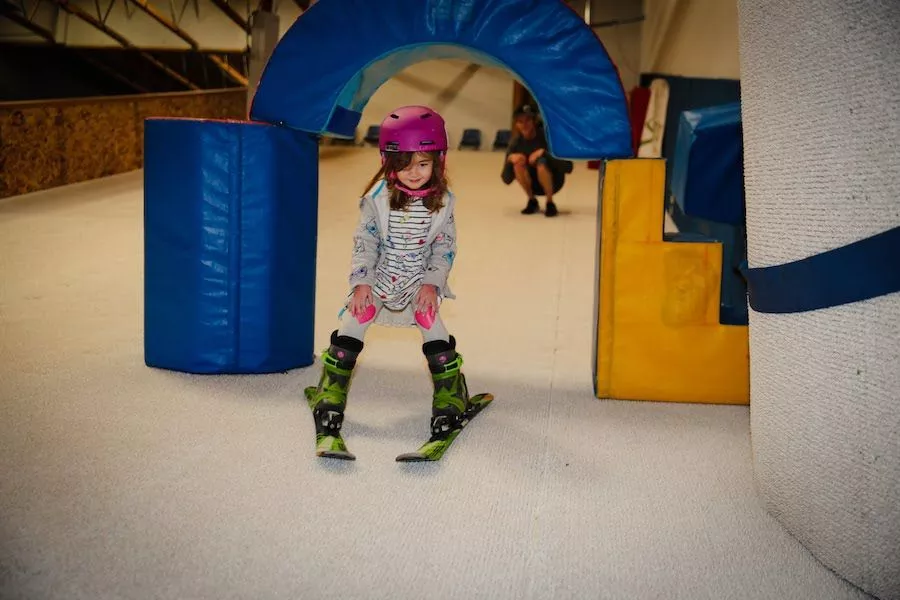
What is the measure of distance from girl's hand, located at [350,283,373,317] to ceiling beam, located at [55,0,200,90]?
12.7m

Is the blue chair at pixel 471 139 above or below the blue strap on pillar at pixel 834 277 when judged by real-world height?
above

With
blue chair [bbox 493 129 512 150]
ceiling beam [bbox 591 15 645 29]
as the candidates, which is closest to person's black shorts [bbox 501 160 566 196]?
blue chair [bbox 493 129 512 150]

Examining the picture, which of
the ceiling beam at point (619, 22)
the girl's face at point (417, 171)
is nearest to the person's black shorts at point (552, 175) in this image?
the girl's face at point (417, 171)

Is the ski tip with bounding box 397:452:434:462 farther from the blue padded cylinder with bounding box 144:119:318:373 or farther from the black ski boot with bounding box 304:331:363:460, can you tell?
the blue padded cylinder with bounding box 144:119:318:373

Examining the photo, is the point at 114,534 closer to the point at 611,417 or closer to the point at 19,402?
the point at 19,402

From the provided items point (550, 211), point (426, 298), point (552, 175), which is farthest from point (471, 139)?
point (426, 298)

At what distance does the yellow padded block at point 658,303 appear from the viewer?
329 centimetres

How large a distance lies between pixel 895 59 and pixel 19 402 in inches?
108

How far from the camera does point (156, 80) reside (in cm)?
1678

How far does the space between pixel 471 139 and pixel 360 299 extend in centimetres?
1388

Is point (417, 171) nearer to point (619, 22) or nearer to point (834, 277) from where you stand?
point (834, 277)

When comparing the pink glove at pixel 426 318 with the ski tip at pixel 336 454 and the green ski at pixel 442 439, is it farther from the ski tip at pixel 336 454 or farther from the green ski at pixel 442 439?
the ski tip at pixel 336 454

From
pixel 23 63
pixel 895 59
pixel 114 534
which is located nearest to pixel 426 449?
pixel 114 534

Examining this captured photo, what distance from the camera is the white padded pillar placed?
1.96 metres
